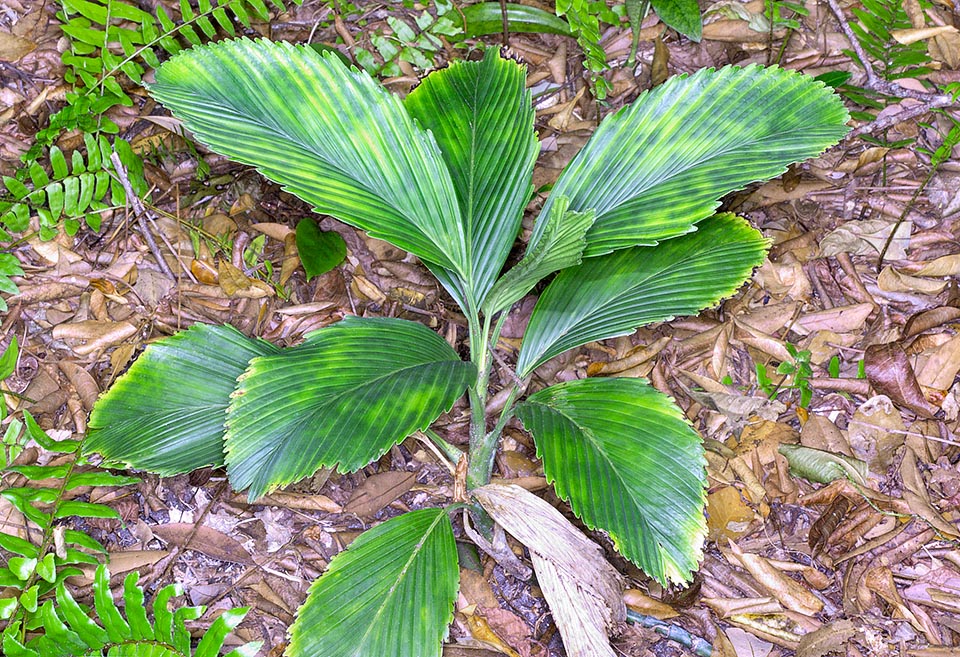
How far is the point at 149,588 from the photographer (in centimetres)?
178

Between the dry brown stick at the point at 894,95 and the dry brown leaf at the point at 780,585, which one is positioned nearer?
the dry brown leaf at the point at 780,585

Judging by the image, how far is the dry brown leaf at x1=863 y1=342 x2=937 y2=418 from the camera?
6.57 ft

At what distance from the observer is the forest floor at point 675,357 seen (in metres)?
1.78

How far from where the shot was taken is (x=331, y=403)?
4.94 ft

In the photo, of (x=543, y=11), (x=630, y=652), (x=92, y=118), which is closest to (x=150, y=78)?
(x=92, y=118)

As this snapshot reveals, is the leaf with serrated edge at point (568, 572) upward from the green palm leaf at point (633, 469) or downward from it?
downward

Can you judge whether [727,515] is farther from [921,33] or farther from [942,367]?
[921,33]

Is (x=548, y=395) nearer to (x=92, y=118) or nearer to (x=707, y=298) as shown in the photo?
(x=707, y=298)

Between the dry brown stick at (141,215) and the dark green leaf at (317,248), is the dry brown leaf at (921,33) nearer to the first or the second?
the dark green leaf at (317,248)

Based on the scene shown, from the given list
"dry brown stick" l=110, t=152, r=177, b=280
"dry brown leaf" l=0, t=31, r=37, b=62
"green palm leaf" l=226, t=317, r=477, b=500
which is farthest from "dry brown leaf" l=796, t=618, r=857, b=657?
"dry brown leaf" l=0, t=31, r=37, b=62

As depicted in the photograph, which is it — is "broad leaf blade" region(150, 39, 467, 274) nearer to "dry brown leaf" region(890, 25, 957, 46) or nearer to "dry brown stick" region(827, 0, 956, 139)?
"dry brown stick" region(827, 0, 956, 139)

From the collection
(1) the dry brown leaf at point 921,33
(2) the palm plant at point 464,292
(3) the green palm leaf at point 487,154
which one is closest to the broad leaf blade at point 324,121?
(2) the palm plant at point 464,292

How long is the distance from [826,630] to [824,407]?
589 mm

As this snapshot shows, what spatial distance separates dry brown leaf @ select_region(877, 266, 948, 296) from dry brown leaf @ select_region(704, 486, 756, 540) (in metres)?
0.79
